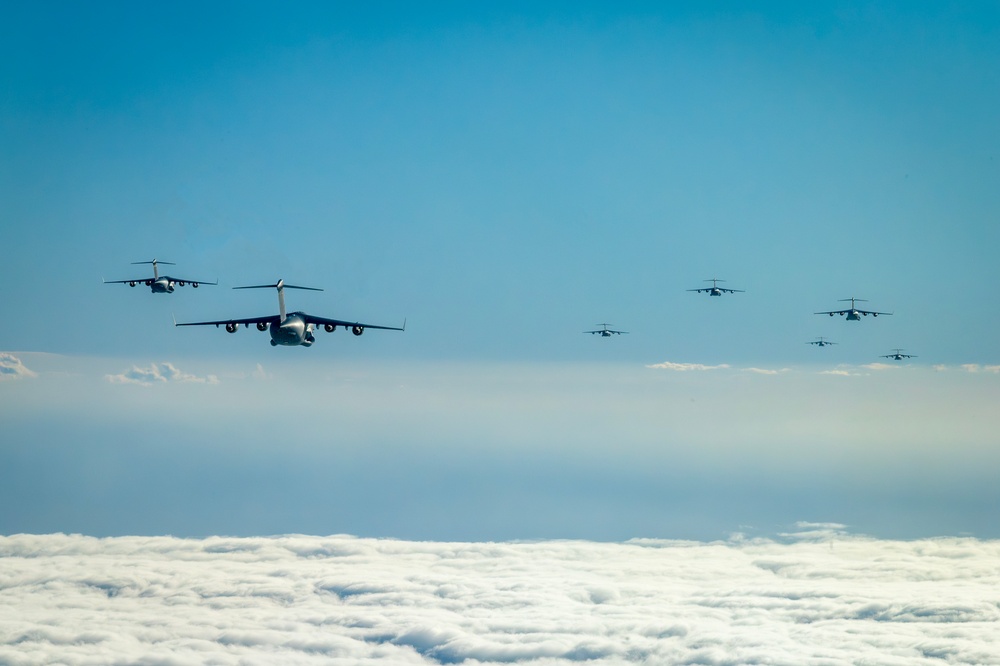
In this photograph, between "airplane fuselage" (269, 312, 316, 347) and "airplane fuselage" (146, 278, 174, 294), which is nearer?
"airplane fuselage" (269, 312, 316, 347)

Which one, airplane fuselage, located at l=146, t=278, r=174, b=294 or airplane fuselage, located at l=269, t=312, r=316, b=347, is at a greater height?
airplane fuselage, located at l=146, t=278, r=174, b=294

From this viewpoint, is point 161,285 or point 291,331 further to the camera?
point 161,285

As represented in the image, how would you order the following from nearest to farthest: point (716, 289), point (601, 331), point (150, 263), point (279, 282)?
point (279, 282) < point (150, 263) < point (716, 289) < point (601, 331)

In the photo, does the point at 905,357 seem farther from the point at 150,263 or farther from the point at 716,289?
the point at 150,263

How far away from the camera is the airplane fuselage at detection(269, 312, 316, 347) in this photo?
98125 millimetres

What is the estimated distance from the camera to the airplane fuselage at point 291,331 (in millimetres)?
98125

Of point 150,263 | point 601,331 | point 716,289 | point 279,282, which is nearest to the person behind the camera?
point 279,282

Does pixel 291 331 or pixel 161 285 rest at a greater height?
pixel 161 285

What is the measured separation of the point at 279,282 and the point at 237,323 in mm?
8998

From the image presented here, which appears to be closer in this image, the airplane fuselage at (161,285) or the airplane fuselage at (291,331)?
the airplane fuselage at (291,331)

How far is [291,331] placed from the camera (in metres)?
98.4

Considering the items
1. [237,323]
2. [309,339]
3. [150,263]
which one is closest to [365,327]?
[309,339]

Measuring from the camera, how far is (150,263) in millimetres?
145500

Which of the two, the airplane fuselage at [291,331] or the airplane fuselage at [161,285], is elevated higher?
the airplane fuselage at [161,285]
